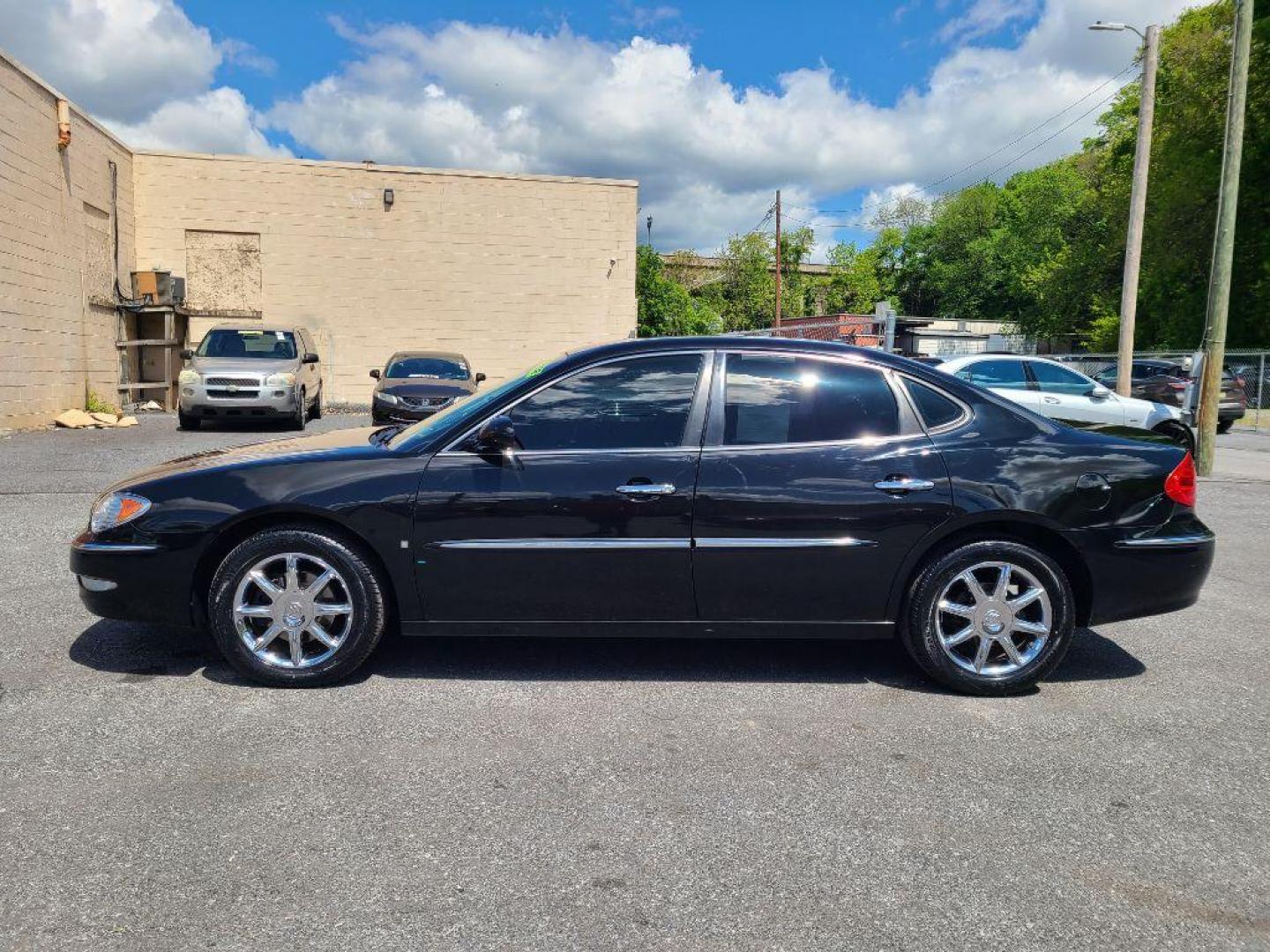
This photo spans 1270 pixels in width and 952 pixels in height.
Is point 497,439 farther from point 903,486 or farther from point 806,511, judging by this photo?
point 903,486

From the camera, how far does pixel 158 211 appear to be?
72.8ft

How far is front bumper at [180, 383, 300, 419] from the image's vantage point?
1494 cm

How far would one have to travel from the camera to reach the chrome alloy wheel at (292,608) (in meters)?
4.00

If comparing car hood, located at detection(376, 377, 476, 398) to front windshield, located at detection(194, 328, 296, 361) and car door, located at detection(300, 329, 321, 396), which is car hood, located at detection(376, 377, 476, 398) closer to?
car door, located at detection(300, 329, 321, 396)

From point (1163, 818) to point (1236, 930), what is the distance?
616mm

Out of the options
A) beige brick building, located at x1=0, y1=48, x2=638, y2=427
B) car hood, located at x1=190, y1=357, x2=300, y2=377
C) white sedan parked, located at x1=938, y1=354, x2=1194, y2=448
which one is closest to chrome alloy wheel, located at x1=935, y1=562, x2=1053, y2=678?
white sedan parked, located at x1=938, y1=354, x2=1194, y2=448

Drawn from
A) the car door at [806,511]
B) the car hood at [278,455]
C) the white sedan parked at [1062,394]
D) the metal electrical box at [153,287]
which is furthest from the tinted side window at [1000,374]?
the metal electrical box at [153,287]

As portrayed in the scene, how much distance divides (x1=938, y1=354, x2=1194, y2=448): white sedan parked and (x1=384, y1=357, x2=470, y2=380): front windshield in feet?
26.9

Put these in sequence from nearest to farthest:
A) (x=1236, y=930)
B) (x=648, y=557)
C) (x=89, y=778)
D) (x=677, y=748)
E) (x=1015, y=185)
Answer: (x=1236, y=930), (x=89, y=778), (x=677, y=748), (x=648, y=557), (x=1015, y=185)

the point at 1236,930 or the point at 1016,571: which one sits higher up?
the point at 1016,571

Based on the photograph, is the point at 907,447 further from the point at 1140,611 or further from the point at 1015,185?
the point at 1015,185

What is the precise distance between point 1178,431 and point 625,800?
42.4 ft

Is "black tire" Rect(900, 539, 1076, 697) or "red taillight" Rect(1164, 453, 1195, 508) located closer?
"black tire" Rect(900, 539, 1076, 697)

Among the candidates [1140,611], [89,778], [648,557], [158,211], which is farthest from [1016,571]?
[158,211]
